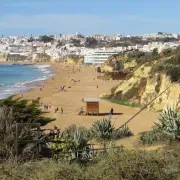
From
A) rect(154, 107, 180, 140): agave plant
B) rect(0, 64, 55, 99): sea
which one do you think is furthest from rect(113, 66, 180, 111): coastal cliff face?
rect(0, 64, 55, 99): sea

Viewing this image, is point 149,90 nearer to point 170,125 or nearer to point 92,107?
point 92,107

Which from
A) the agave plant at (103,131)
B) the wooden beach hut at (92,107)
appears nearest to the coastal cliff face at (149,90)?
the wooden beach hut at (92,107)

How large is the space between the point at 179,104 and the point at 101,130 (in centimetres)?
1368

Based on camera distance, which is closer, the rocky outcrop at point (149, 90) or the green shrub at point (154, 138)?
the green shrub at point (154, 138)

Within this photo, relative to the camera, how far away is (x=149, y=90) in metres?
34.4

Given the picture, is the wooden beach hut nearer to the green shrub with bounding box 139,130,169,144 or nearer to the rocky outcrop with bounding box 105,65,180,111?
the rocky outcrop with bounding box 105,65,180,111

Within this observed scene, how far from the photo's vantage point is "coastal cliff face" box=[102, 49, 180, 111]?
29.5 metres

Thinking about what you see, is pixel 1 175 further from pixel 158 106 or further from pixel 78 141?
pixel 158 106

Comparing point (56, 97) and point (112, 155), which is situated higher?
point (112, 155)

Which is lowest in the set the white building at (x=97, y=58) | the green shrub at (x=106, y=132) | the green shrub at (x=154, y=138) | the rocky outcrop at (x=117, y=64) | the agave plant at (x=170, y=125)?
the white building at (x=97, y=58)

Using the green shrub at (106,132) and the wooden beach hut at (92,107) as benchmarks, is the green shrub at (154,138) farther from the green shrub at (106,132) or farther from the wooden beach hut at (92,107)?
the wooden beach hut at (92,107)

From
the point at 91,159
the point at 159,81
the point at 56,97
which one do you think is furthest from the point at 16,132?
the point at 56,97

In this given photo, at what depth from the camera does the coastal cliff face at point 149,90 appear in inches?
1162

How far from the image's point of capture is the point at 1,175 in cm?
→ 600
